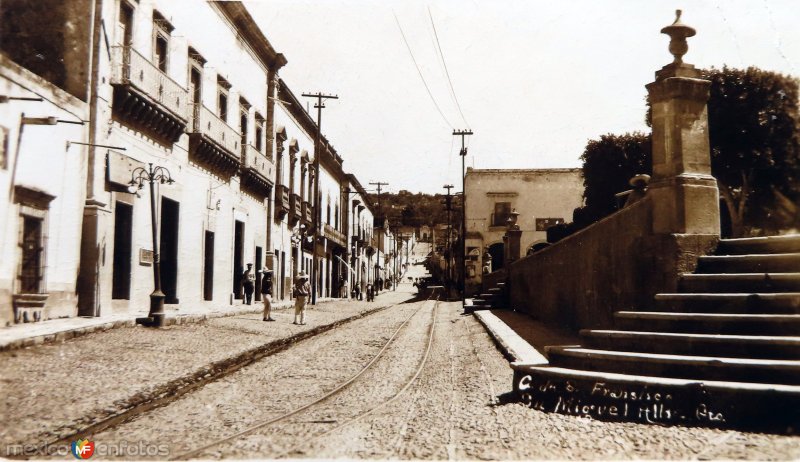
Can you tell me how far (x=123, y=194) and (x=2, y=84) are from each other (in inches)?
195

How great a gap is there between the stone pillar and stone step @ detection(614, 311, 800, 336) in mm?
1212

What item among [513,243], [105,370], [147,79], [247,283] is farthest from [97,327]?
[513,243]

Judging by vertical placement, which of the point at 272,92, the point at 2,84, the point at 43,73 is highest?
the point at 272,92

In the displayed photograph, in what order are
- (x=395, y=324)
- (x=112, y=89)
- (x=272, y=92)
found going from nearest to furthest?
(x=112, y=89) → (x=395, y=324) → (x=272, y=92)

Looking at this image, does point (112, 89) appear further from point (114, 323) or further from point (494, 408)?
point (494, 408)

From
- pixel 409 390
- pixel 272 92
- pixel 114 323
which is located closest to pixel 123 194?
pixel 114 323

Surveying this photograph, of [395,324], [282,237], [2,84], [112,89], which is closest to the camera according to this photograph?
[2,84]

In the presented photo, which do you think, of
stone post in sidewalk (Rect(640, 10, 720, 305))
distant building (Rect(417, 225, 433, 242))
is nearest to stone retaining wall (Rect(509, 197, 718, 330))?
stone post in sidewalk (Rect(640, 10, 720, 305))

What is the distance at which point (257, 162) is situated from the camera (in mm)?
23734

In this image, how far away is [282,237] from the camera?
2878 cm

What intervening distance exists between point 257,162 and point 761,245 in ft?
64.1

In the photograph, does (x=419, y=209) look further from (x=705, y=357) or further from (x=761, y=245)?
(x=705, y=357)

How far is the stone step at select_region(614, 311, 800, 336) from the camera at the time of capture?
17.3 feet

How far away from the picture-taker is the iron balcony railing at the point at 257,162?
74.1ft
